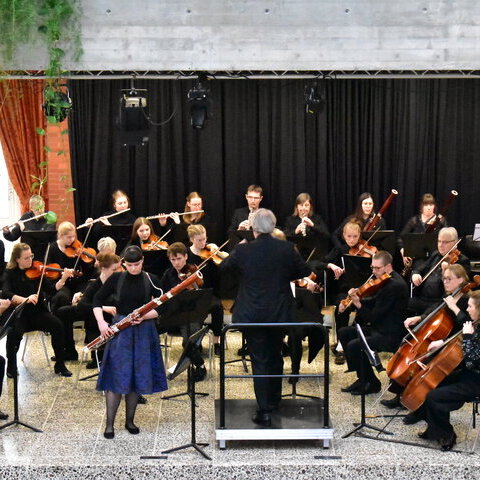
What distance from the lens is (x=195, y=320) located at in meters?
6.36

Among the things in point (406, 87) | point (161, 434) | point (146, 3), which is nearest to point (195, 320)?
point (161, 434)

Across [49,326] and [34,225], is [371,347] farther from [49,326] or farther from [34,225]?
[34,225]

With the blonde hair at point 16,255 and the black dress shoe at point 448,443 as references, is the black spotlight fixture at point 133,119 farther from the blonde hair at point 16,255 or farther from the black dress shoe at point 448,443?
the black dress shoe at point 448,443

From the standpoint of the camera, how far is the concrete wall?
679 centimetres

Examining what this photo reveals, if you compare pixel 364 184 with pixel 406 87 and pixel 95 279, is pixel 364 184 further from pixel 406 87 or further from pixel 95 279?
pixel 95 279

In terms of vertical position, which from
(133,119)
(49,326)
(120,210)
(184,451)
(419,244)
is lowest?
(184,451)

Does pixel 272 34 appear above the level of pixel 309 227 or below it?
above

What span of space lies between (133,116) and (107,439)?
9.93 feet

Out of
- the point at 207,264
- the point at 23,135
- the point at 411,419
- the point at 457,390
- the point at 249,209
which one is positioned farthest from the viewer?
the point at 23,135

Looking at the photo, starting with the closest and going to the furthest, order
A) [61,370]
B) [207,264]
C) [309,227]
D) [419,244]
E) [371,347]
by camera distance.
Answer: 1. [371,347]
2. [61,370]
3. [207,264]
4. [419,244]
5. [309,227]

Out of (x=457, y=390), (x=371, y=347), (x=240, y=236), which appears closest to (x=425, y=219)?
(x=240, y=236)

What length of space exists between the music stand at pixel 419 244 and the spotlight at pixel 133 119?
241 centimetres

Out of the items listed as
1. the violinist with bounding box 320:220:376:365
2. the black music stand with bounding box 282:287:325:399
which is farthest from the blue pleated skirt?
the violinist with bounding box 320:220:376:365

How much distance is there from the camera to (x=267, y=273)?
6.00m
